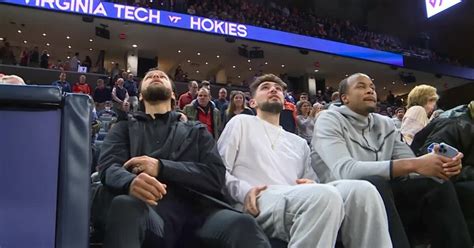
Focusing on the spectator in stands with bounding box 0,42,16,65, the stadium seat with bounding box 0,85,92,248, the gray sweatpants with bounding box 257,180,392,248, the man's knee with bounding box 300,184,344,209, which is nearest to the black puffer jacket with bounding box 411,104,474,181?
the gray sweatpants with bounding box 257,180,392,248

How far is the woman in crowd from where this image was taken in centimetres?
548

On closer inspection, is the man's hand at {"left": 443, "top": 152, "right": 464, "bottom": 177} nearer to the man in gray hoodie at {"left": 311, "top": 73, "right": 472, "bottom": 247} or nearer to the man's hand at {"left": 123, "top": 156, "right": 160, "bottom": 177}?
the man in gray hoodie at {"left": 311, "top": 73, "right": 472, "bottom": 247}

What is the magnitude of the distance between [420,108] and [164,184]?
8.11 ft

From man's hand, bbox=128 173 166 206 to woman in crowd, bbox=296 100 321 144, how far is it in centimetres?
397

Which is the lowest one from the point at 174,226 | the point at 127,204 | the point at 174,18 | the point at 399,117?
the point at 174,226

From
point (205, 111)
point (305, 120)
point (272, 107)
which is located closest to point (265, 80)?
point (272, 107)

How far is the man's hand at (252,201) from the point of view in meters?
1.80

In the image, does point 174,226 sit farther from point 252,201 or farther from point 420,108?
point 420,108

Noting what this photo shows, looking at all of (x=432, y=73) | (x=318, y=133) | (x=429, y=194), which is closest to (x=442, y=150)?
(x=429, y=194)

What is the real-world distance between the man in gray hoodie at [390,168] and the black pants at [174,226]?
59 cm

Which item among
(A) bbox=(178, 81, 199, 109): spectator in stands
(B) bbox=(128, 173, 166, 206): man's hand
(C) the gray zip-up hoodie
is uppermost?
(A) bbox=(178, 81, 199, 109): spectator in stands

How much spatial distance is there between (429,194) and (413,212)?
0.42 ft

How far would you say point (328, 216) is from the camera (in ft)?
5.01

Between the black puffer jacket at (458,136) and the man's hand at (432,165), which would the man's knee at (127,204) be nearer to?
the man's hand at (432,165)
